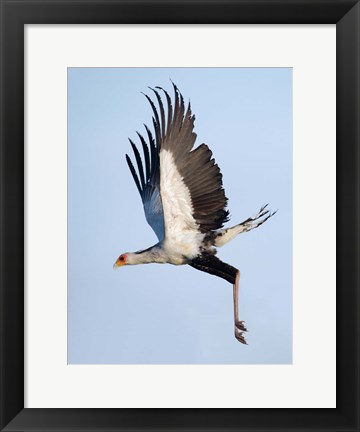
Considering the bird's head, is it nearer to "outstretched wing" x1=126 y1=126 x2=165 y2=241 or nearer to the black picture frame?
"outstretched wing" x1=126 y1=126 x2=165 y2=241

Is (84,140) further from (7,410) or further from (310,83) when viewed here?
(7,410)

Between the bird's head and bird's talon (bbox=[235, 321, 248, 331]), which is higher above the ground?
the bird's head

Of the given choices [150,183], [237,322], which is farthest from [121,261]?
[237,322]

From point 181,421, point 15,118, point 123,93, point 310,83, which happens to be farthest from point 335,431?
point 15,118

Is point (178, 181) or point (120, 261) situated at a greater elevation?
point (178, 181)

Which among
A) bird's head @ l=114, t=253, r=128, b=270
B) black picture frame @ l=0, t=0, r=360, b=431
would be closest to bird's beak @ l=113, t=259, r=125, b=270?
bird's head @ l=114, t=253, r=128, b=270

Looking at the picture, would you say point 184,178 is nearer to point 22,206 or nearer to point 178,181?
point 178,181
